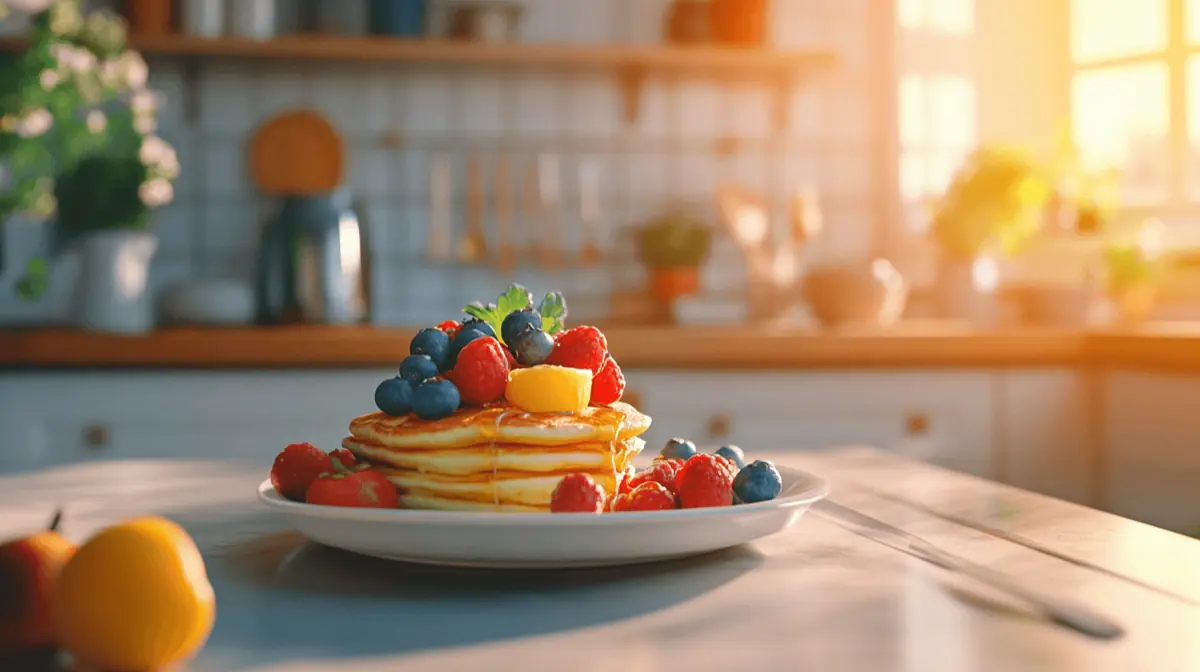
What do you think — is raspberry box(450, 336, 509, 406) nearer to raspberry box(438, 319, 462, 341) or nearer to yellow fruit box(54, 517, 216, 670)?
raspberry box(438, 319, 462, 341)

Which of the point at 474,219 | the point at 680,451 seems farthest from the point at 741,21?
the point at 680,451

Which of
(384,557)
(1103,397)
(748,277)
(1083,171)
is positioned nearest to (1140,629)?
(384,557)

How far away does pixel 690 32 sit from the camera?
2.97 meters

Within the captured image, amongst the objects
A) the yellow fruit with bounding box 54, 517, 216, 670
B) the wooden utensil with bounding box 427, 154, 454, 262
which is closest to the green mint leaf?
the yellow fruit with bounding box 54, 517, 216, 670

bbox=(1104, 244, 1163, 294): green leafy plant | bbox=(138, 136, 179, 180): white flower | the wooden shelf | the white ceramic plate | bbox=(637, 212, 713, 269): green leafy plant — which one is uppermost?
the wooden shelf

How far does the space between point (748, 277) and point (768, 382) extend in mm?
560

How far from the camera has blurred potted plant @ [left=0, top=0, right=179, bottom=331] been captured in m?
2.26

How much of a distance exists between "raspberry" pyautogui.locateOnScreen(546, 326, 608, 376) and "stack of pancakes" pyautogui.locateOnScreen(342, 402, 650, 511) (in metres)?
0.05

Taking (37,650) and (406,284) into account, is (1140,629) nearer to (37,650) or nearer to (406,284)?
(37,650)

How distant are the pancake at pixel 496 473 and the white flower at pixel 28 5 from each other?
1.91 meters

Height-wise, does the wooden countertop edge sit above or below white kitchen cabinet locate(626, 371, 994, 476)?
above

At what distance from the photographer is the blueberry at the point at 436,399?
0.72 meters

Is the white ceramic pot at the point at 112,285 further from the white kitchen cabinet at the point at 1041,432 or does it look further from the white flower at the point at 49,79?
the white kitchen cabinet at the point at 1041,432

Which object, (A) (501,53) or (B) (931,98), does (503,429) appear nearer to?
(A) (501,53)
